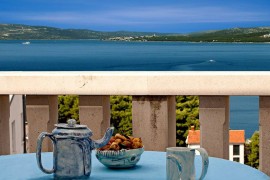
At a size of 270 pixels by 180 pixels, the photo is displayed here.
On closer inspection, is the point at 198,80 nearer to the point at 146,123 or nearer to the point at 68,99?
the point at 146,123

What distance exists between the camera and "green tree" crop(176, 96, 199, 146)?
165 feet

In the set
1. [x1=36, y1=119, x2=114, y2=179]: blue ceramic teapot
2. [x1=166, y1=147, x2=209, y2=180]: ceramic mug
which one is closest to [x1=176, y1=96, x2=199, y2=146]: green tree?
[x1=36, y1=119, x2=114, y2=179]: blue ceramic teapot

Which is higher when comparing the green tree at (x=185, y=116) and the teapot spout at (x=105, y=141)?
the teapot spout at (x=105, y=141)

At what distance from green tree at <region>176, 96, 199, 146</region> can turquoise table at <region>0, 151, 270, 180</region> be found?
4692 cm

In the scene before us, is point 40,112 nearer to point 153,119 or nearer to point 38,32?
point 153,119

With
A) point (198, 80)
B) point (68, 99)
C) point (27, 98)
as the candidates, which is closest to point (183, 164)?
point (198, 80)

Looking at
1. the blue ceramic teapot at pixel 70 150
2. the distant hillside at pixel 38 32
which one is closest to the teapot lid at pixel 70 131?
the blue ceramic teapot at pixel 70 150

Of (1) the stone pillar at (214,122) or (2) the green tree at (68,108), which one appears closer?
(1) the stone pillar at (214,122)

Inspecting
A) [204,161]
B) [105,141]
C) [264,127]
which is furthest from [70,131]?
[264,127]

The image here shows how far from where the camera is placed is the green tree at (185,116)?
50438mm

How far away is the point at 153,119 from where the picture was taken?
3939mm

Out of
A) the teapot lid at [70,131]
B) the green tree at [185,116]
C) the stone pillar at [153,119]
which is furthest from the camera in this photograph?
the green tree at [185,116]

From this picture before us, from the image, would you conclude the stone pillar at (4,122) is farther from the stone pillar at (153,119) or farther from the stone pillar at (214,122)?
the stone pillar at (214,122)

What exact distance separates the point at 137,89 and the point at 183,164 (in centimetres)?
139
